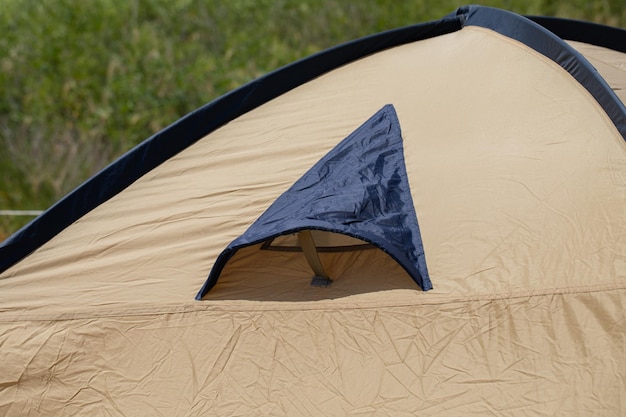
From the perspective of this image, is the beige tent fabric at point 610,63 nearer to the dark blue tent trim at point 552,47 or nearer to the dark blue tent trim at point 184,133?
the dark blue tent trim at point 552,47

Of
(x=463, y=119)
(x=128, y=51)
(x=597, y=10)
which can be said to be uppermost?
(x=597, y=10)

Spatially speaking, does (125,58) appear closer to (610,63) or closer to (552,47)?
(610,63)

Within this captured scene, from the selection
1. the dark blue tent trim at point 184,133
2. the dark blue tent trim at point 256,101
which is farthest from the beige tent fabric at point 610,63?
the dark blue tent trim at point 184,133

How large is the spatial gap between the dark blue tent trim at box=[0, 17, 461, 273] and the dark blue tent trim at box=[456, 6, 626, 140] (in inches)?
8.6

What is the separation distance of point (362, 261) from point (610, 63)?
5.20 ft

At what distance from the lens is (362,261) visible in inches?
100.0

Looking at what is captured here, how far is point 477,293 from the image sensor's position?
89.8 inches

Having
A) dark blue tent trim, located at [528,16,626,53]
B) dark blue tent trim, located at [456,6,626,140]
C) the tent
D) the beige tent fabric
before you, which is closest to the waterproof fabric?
the tent

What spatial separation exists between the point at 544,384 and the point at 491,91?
3.99ft

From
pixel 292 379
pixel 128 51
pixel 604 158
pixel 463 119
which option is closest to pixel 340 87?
pixel 463 119

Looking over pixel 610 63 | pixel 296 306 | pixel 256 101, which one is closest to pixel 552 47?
pixel 610 63

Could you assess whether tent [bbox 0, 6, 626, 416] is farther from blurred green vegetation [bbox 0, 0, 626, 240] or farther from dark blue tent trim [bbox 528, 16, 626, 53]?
blurred green vegetation [bbox 0, 0, 626, 240]

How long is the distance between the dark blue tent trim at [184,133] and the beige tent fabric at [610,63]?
62 cm

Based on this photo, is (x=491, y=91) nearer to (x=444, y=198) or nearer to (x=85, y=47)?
(x=444, y=198)
